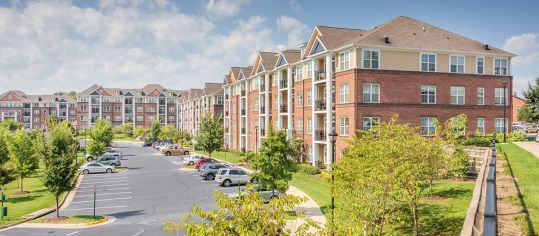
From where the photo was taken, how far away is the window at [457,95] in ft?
136

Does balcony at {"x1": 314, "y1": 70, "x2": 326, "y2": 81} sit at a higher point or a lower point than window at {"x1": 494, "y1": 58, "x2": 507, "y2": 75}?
lower

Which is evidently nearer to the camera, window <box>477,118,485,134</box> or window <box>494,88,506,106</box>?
window <box>477,118,485,134</box>

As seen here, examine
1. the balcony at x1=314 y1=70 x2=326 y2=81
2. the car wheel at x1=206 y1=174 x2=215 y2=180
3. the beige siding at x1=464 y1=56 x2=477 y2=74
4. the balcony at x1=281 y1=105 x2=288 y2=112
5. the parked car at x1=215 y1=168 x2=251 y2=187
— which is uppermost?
the beige siding at x1=464 y1=56 x2=477 y2=74

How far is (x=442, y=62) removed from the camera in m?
41.0

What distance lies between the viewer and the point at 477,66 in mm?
42375

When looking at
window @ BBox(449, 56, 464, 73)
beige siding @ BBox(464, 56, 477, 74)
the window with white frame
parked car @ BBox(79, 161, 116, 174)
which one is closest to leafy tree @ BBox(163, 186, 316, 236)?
window @ BBox(449, 56, 464, 73)

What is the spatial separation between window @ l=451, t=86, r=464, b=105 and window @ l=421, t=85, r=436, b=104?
2.34m

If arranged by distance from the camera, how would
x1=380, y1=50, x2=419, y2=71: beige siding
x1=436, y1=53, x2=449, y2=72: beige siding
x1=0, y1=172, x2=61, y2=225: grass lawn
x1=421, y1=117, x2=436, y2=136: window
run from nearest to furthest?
1. x1=0, y1=172, x2=61, y2=225: grass lawn
2. x1=380, y1=50, x2=419, y2=71: beige siding
3. x1=421, y1=117, x2=436, y2=136: window
4. x1=436, y1=53, x2=449, y2=72: beige siding

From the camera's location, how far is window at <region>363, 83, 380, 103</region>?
3816 cm

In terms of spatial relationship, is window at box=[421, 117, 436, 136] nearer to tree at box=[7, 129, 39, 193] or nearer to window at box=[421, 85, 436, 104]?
window at box=[421, 85, 436, 104]

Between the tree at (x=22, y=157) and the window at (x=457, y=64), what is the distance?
40177mm

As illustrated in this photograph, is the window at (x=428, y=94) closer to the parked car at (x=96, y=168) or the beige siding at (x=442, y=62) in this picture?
the beige siding at (x=442, y=62)

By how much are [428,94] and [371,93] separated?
615cm

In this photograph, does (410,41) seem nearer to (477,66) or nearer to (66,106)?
(477,66)
